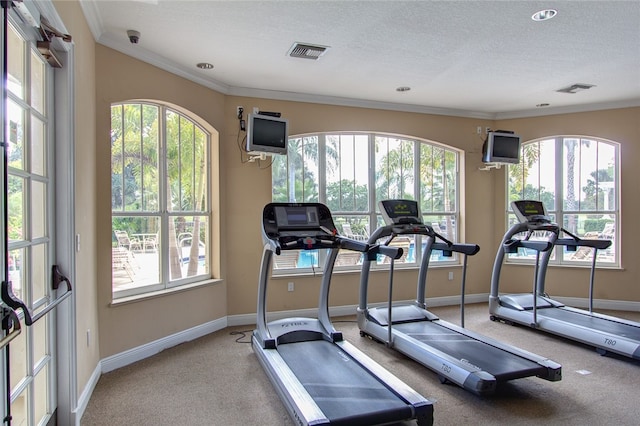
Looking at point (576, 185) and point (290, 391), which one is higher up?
point (576, 185)

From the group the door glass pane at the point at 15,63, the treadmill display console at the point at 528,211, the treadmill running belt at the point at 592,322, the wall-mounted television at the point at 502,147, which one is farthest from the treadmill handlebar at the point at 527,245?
the door glass pane at the point at 15,63

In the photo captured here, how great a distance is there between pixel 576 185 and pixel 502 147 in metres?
1.37

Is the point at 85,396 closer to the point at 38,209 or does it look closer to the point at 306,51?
the point at 38,209

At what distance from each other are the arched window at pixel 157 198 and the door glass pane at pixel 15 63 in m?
1.74

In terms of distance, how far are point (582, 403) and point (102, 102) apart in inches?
177

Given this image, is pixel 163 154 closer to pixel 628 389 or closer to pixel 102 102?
pixel 102 102

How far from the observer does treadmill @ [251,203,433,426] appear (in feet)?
8.48

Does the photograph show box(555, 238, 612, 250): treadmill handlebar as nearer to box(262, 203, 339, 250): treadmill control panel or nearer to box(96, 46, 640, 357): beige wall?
box(96, 46, 640, 357): beige wall

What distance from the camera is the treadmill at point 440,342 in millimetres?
3174

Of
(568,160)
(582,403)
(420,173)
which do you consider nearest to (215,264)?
(420,173)

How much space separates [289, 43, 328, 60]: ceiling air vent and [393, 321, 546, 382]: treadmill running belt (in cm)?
288

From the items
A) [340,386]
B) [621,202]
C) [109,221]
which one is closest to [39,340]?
[109,221]

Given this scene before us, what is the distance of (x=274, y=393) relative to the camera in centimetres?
324

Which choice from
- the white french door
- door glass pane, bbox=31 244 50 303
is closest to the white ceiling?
the white french door
